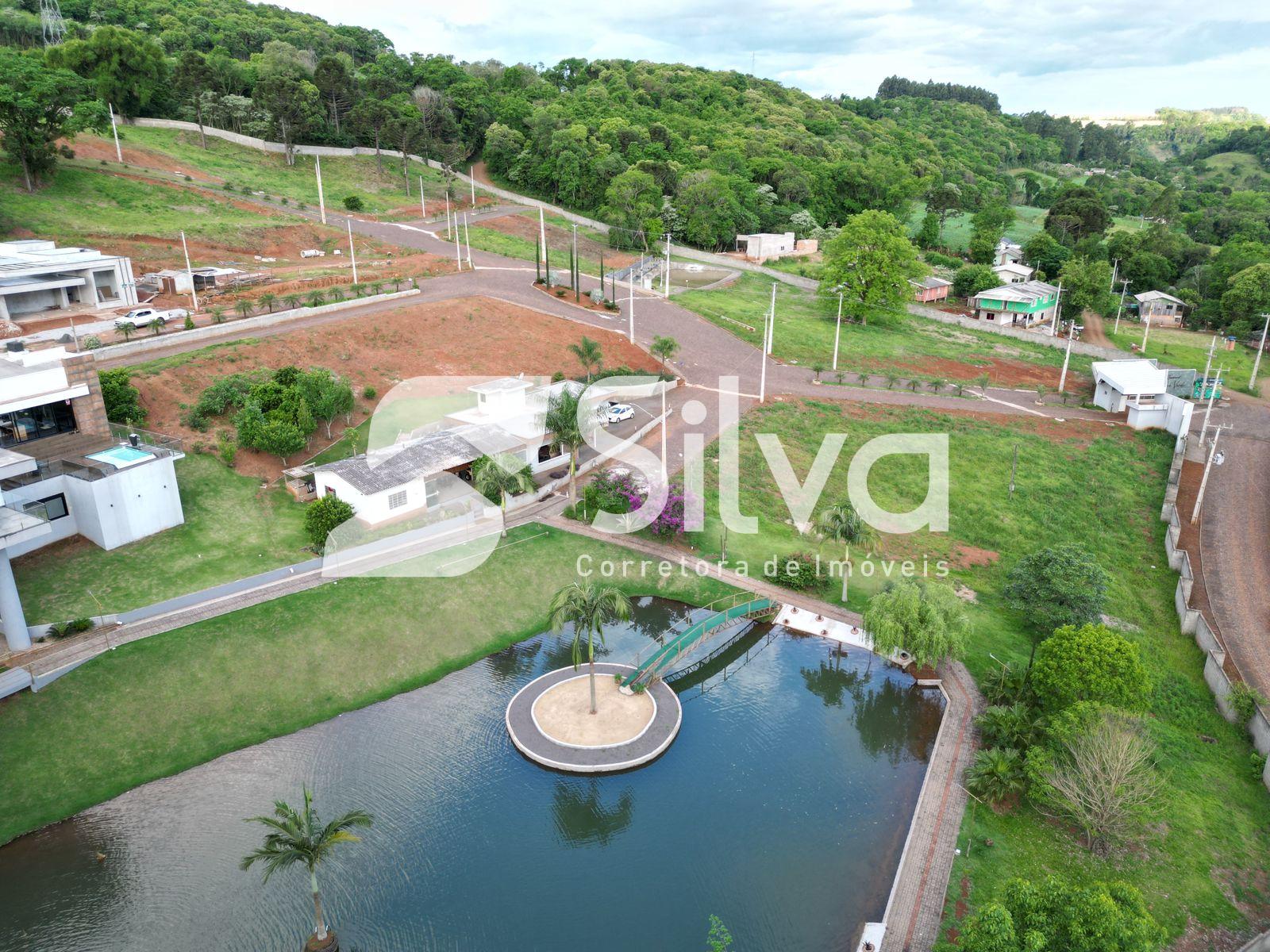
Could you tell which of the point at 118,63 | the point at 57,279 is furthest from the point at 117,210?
the point at 118,63

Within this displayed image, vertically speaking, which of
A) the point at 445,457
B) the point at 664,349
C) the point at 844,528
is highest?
the point at 664,349

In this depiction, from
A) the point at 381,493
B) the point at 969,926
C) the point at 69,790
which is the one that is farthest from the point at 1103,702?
the point at 69,790

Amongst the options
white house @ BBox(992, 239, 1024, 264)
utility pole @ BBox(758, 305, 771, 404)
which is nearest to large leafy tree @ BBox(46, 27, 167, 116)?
utility pole @ BBox(758, 305, 771, 404)

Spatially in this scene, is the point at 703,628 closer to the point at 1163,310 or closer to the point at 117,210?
the point at 117,210

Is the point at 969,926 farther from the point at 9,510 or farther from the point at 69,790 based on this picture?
the point at 9,510

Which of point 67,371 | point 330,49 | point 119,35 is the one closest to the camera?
point 67,371
